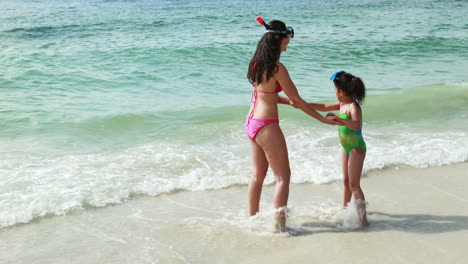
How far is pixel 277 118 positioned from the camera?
418 centimetres

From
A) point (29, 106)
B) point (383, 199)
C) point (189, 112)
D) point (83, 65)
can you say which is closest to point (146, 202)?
point (383, 199)

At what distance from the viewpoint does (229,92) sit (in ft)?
37.4

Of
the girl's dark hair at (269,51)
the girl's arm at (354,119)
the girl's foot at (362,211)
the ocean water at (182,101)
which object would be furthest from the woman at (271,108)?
the ocean water at (182,101)

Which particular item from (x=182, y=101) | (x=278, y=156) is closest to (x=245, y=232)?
(x=278, y=156)

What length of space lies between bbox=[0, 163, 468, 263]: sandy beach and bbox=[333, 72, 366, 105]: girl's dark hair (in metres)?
1.23

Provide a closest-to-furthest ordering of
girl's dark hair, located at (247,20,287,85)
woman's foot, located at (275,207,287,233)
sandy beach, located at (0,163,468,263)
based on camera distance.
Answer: girl's dark hair, located at (247,20,287,85) → sandy beach, located at (0,163,468,263) → woman's foot, located at (275,207,287,233)

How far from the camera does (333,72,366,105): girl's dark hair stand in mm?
4188

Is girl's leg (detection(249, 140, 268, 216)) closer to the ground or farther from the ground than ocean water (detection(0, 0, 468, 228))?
farther from the ground

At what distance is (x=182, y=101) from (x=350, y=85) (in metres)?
6.64

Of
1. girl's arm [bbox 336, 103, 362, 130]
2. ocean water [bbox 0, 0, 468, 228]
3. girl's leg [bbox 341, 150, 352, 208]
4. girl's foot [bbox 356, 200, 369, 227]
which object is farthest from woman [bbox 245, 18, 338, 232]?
ocean water [bbox 0, 0, 468, 228]

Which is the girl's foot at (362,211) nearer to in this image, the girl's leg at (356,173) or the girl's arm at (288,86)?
the girl's leg at (356,173)

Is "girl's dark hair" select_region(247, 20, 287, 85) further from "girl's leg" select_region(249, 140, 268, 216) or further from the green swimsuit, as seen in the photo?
the green swimsuit

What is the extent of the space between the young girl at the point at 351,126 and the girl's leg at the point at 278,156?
48 cm

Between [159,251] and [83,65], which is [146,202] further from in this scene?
[83,65]
